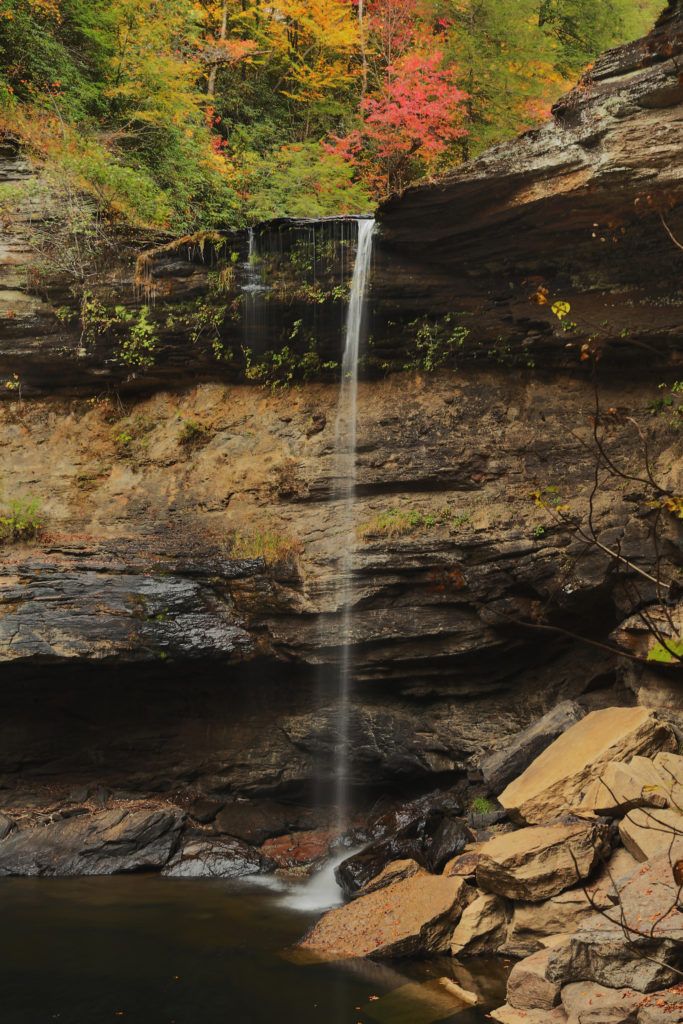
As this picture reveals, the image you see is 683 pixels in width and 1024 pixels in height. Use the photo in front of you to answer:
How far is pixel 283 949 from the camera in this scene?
8109 millimetres

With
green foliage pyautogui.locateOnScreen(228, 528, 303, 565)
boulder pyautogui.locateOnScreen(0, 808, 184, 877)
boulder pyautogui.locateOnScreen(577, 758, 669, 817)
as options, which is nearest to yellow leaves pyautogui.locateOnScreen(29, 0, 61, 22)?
green foliage pyautogui.locateOnScreen(228, 528, 303, 565)

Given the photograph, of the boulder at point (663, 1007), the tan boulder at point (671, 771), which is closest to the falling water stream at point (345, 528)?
the tan boulder at point (671, 771)

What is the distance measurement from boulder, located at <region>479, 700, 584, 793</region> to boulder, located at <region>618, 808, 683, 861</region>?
7.53 ft

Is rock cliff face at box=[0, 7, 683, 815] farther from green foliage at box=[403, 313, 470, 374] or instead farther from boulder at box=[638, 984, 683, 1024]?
boulder at box=[638, 984, 683, 1024]

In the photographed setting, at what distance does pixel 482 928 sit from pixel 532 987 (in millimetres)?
1363

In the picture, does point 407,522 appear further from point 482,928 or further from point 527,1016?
point 527,1016

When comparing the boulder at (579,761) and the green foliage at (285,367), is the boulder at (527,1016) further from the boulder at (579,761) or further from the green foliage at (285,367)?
the green foliage at (285,367)

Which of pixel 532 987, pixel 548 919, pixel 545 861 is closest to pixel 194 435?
pixel 545 861

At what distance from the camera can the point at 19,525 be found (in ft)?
44.3

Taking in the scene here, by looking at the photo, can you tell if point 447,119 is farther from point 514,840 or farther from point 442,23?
point 514,840

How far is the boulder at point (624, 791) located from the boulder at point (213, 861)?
15.9 ft

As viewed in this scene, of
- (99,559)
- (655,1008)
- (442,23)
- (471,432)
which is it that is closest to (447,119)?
(442,23)

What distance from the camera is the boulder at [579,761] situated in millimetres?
8578

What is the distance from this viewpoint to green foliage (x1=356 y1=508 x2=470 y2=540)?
12.4 metres
